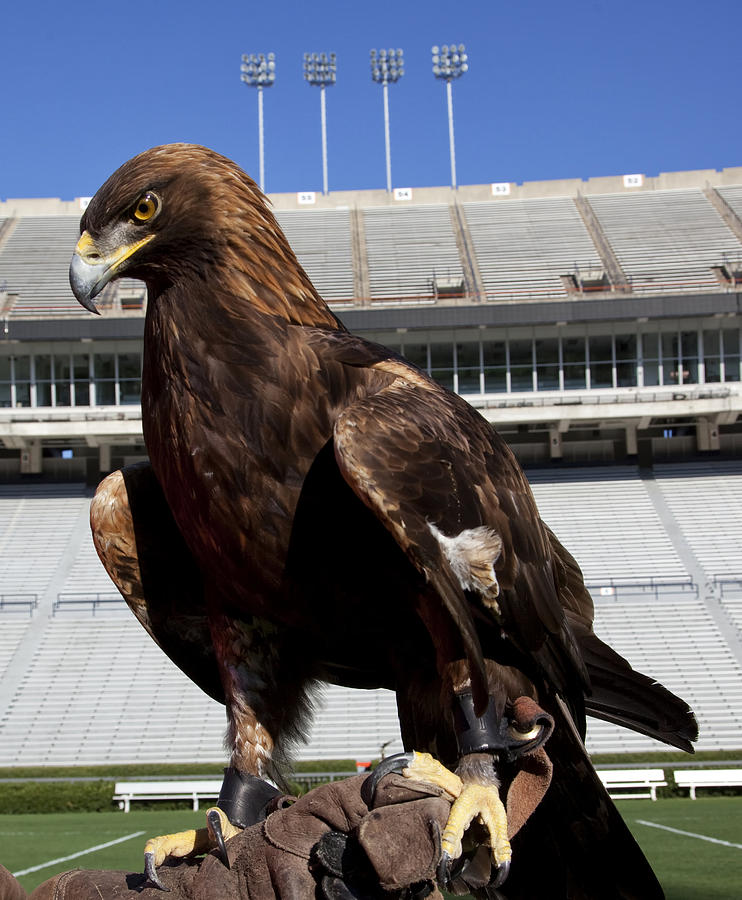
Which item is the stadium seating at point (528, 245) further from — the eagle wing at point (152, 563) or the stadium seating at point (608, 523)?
Result: the eagle wing at point (152, 563)

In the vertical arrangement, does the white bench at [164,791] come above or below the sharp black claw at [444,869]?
below

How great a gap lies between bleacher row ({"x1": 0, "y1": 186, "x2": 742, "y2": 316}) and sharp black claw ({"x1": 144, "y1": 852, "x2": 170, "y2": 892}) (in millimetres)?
33117

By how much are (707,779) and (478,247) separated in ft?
89.9

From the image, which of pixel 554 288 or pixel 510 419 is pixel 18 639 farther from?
pixel 554 288

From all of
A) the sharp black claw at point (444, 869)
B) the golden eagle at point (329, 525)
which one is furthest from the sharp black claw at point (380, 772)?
the sharp black claw at point (444, 869)

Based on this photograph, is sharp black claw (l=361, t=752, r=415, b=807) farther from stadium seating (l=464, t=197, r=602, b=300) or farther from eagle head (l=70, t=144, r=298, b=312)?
stadium seating (l=464, t=197, r=602, b=300)

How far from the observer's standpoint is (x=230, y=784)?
3.05 m

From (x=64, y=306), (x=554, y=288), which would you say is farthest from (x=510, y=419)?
(x=64, y=306)

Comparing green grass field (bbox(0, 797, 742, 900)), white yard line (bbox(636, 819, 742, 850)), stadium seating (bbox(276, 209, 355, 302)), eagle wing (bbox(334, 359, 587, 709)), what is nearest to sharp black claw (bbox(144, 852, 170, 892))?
eagle wing (bbox(334, 359, 587, 709))

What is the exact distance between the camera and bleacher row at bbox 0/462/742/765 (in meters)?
21.7

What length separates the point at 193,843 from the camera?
2992 millimetres

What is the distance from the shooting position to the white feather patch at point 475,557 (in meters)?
2.75

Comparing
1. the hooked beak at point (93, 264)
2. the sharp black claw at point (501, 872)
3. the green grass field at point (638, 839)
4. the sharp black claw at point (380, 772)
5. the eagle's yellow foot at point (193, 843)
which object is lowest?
the green grass field at point (638, 839)

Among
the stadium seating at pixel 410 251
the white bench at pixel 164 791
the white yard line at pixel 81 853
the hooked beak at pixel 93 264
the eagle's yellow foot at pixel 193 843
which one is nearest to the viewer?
the eagle's yellow foot at pixel 193 843
